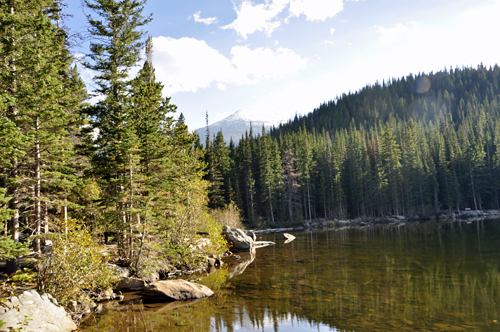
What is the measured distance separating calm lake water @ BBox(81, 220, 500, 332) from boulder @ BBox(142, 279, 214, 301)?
68cm

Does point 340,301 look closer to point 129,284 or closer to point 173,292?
point 173,292

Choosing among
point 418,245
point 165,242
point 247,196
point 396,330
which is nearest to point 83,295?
point 165,242

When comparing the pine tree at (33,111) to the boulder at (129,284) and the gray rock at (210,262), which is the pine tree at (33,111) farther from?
the gray rock at (210,262)

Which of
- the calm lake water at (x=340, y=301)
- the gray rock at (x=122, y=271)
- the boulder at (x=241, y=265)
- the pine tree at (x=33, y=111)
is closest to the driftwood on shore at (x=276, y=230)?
the boulder at (x=241, y=265)

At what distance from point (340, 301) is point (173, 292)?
8217 mm

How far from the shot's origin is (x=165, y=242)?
21.4m

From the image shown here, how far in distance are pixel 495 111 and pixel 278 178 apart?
108 meters

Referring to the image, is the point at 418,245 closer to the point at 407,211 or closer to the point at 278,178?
the point at 278,178

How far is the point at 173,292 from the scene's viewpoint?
15.7m

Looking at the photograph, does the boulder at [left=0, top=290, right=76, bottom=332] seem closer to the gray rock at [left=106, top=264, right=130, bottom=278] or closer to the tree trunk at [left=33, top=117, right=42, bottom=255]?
the tree trunk at [left=33, top=117, right=42, bottom=255]

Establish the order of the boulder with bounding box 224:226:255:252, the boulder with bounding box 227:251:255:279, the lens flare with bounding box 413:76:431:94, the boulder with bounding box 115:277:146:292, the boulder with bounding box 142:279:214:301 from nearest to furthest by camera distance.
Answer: the boulder with bounding box 142:279:214:301 → the boulder with bounding box 115:277:146:292 → the boulder with bounding box 227:251:255:279 → the boulder with bounding box 224:226:255:252 → the lens flare with bounding box 413:76:431:94

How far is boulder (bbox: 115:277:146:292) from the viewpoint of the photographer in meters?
17.3

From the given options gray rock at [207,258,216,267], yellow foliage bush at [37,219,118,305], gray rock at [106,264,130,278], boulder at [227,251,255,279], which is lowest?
boulder at [227,251,255,279]

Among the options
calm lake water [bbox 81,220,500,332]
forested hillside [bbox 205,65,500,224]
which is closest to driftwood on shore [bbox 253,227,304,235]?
forested hillside [bbox 205,65,500,224]
